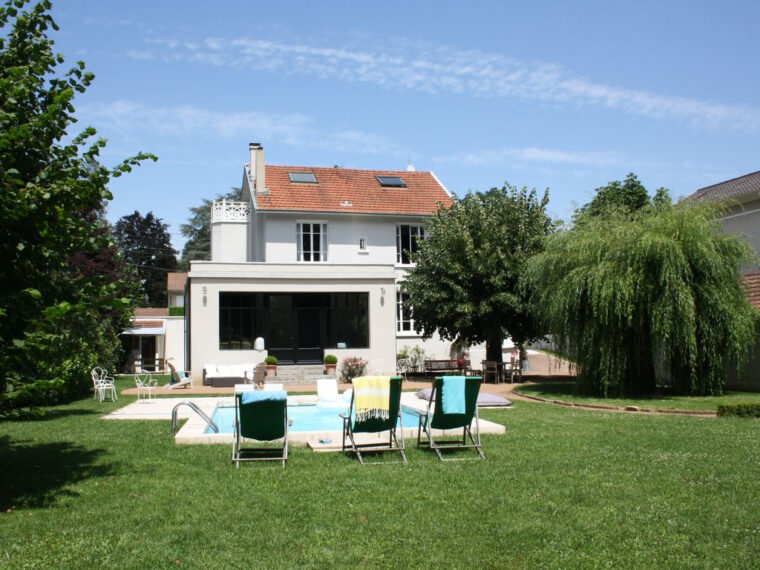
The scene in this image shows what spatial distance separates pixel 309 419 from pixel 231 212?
21.0m

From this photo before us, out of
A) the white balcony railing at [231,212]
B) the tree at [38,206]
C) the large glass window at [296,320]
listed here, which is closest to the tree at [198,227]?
the white balcony railing at [231,212]

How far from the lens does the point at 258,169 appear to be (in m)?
33.1

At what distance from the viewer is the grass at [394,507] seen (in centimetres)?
582

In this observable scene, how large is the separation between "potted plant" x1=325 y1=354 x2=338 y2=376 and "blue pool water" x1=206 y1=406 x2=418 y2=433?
27.9ft

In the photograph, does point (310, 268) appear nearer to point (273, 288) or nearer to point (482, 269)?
point (273, 288)

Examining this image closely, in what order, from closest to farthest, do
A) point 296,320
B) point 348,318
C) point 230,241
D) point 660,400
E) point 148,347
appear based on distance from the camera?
point 660,400 → point 296,320 → point 348,318 → point 230,241 → point 148,347

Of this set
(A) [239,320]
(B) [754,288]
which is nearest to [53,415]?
(A) [239,320]

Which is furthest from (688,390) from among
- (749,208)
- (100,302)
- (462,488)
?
(100,302)

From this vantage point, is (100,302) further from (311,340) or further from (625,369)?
(311,340)

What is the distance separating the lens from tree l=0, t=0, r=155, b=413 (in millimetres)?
7301

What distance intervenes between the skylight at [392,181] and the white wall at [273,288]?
912 centimetres

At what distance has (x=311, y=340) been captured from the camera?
93.5ft

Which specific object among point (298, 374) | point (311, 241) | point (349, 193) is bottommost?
point (298, 374)

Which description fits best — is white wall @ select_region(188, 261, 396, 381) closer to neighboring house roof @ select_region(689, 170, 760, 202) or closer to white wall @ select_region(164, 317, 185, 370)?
white wall @ select_region(164, 317, 185, 370)
